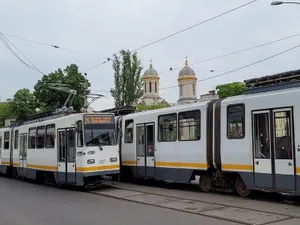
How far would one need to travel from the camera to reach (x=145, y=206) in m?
11.4

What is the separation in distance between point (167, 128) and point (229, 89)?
37251 millimetres

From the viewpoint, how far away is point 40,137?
1944 cm

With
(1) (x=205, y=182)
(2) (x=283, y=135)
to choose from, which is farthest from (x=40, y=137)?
(2) (x=283, y=135)

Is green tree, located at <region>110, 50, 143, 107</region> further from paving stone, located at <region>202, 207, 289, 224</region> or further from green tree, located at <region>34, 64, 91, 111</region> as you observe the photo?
paving stone, located at <region>202, 207, 289, 224</region>

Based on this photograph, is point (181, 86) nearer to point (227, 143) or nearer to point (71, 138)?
point (71, 138)

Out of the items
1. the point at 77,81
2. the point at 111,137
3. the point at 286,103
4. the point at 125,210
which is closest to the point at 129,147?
the point at 111,137

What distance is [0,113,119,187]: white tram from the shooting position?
1569cm

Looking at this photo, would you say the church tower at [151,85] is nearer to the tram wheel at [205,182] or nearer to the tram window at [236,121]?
the tram wheel at [205,182]

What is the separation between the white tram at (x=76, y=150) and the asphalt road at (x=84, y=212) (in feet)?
5.30

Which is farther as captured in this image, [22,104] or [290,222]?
[22,104]

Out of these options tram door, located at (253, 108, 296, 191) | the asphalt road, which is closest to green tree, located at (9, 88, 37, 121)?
the asphalt road

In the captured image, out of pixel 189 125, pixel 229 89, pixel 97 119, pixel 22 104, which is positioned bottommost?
pixel 189 125

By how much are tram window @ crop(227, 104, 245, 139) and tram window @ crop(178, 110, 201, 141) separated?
138 centimetres

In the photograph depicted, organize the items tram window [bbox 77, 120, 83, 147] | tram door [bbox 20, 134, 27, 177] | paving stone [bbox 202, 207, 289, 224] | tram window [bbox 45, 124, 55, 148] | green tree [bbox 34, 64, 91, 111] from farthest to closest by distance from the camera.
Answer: green tree [bbox 34, 64, 91, 111], tram door [bbox 20, 134, 27, 177], tram window [bbox 45, 124, 55, 148], tram window [bbox 77, 120, 83, 147], paving stone [bbox 202, 207, 289, 224]
